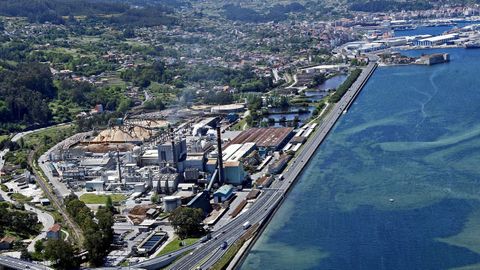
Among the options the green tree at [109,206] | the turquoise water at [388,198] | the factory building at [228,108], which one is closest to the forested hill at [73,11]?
→ the factory building at [228,108]

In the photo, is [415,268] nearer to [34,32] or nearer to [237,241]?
[237,241]

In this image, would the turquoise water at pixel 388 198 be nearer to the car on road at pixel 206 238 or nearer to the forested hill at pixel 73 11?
the car on road at pixel 206 238

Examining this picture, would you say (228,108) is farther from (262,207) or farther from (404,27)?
(404,27)

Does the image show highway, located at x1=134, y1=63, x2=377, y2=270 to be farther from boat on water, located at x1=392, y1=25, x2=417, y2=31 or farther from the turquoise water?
boat on water, located at x1=392, y1=25, x2=417, y2=31

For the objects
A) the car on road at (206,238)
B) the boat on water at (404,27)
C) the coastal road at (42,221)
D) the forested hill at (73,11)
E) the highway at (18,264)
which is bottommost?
the coastal road at (42,221)

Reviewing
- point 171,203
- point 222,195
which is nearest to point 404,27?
point 222,195

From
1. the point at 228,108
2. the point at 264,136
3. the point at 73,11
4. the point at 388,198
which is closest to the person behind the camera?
the point at 388,198
